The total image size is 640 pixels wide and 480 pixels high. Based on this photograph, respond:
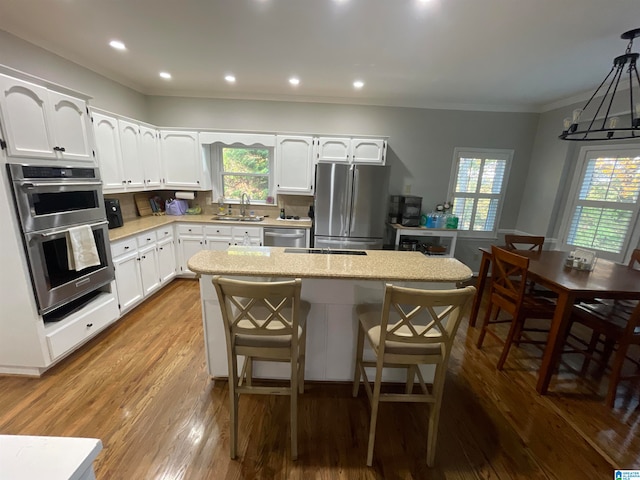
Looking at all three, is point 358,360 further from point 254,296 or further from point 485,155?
point 485,155

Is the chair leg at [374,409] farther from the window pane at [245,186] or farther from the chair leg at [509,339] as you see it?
the window pane at [245,186]

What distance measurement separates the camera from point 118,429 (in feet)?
5.50

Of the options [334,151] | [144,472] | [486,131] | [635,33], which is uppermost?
[635,33]

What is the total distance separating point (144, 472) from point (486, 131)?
210 inches

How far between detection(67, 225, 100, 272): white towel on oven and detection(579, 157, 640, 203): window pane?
5.46m

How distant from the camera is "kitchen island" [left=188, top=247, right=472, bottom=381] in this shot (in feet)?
5.50

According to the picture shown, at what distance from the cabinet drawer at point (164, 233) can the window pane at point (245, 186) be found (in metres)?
1.09

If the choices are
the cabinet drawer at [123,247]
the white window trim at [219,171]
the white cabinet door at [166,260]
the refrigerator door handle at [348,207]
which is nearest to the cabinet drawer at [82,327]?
the cabinet drawer at [123,247]

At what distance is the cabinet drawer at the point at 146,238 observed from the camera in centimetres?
305

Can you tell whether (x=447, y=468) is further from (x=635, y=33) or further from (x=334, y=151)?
(x=334, y=151)

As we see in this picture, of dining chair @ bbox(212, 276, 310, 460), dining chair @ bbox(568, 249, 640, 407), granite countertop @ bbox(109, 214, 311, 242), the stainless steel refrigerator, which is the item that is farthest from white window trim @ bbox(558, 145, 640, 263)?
dining chair @ bbox(212, 276, 310, 460)

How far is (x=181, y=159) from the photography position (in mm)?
3934

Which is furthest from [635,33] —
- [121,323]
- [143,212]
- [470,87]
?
[143,212]

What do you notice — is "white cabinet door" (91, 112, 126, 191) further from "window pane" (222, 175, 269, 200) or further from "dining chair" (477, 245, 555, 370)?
"dining chair" (477, 245, 555, 370)
